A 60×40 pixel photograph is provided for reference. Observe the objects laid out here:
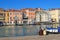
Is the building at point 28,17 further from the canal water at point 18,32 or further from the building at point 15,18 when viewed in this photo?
the canal water at point 18,32

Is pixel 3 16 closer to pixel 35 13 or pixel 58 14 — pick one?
pixel 35 13

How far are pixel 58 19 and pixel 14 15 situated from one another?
84.9 feet

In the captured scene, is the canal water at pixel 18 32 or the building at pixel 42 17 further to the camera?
the building at pixel 42 17

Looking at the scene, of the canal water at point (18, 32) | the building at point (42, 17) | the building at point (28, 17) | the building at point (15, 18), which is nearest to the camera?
the canal water at point (18, 32)

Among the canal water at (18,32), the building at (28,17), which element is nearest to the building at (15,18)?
the building at (28,17)

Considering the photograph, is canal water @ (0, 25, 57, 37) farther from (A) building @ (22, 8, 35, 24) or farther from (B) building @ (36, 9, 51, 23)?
(B) building @ (36, 9, 51, 23)

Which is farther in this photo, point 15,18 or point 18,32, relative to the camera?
point 15,18

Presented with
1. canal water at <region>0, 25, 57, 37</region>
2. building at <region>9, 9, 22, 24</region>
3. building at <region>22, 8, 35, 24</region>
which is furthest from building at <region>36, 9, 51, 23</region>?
canal water at <region>0, 25, 57, 37</region>

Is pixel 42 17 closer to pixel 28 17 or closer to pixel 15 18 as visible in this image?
pixel 28 17

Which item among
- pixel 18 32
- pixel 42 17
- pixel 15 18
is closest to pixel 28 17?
pixel 42 17

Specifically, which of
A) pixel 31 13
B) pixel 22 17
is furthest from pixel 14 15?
pixel 31 13

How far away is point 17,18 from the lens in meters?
104

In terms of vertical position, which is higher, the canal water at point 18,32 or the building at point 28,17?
the building at point 28,17

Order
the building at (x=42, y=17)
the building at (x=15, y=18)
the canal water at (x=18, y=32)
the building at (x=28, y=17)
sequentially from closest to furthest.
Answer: the canal water at (x=18, y=32) → the building at (x=15, y=18) → the building at (x=42, y=17) → the building at (x=28, y=17)
